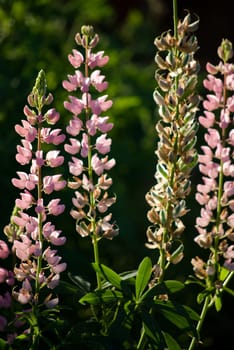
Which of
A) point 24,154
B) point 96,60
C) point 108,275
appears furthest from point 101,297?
point 96,60

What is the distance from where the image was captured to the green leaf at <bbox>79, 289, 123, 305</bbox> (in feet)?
4.05

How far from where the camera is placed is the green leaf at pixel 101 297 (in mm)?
1233

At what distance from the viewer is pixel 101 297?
1251 millimetres

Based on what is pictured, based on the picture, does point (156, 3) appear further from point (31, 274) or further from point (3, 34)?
point (31, 274)

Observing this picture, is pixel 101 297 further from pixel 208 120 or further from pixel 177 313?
pixel 208 120

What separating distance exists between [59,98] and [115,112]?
1.25 ft

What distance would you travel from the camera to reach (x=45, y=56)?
3.13 metres

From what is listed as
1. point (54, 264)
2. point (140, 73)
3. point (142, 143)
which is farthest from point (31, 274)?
point (140, 73)

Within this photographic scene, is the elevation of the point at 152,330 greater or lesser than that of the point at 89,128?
lesser

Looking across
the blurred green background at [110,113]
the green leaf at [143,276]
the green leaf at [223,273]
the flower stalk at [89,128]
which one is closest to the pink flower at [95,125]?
the flower stalk at [89,128]

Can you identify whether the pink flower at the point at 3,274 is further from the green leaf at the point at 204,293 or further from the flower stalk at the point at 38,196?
the green leaf at the point at 204,293

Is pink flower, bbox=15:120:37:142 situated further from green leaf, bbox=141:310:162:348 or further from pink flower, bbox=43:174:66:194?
green leaf, bbox=141:310:162:348

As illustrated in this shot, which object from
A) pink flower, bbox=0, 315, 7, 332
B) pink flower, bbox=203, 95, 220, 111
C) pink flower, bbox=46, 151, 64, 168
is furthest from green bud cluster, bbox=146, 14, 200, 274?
pink flower, bbox=0, 315, 7, 332

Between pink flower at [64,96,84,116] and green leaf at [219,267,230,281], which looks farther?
green leaf at [219,267,230,281]
